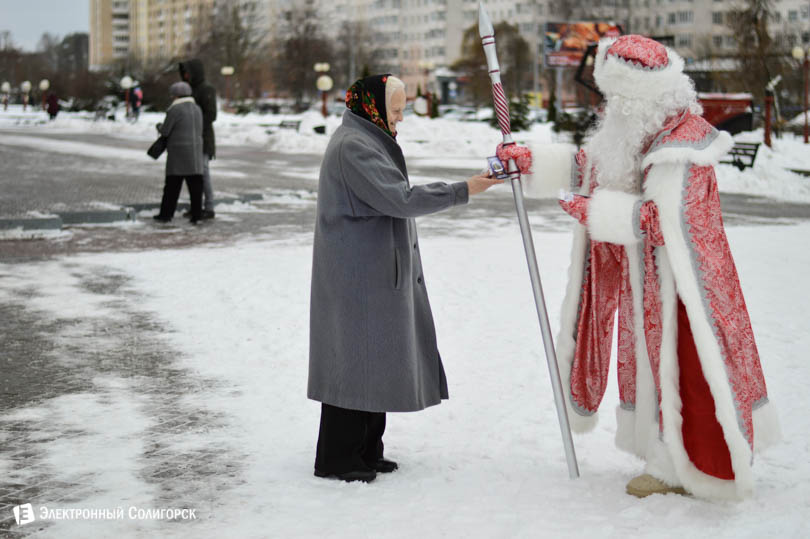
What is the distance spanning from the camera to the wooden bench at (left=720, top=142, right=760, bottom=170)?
2105cm

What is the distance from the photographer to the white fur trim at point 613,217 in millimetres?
3873

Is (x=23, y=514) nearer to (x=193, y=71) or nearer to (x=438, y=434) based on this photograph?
(x=438, y=434)

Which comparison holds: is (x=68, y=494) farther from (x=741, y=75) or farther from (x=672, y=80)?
(x=741, y=75)

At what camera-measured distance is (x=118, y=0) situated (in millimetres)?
180750

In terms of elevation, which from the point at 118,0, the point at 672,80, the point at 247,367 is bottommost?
the point at 247,367

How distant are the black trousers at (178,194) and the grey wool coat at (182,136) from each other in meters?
0.22

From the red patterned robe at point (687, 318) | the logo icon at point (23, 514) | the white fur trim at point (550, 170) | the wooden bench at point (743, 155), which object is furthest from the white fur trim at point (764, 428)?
the wooden bench at point (743, 155)

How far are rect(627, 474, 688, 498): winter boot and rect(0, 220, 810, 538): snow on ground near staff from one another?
5 centimetres

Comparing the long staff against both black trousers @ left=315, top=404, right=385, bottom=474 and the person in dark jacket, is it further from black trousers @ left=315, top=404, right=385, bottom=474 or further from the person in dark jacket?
the person in dark jacket

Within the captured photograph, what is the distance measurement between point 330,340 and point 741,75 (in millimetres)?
30075

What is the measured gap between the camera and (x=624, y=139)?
3.98m

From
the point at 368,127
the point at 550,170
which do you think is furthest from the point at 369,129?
the point at 550,170

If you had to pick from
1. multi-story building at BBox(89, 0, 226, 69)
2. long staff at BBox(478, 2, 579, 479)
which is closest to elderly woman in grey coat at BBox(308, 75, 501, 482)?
long staff at BBox(478, 2, 579, 479)

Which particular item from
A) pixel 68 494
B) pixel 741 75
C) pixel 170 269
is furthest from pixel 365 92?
pixel 741 75
